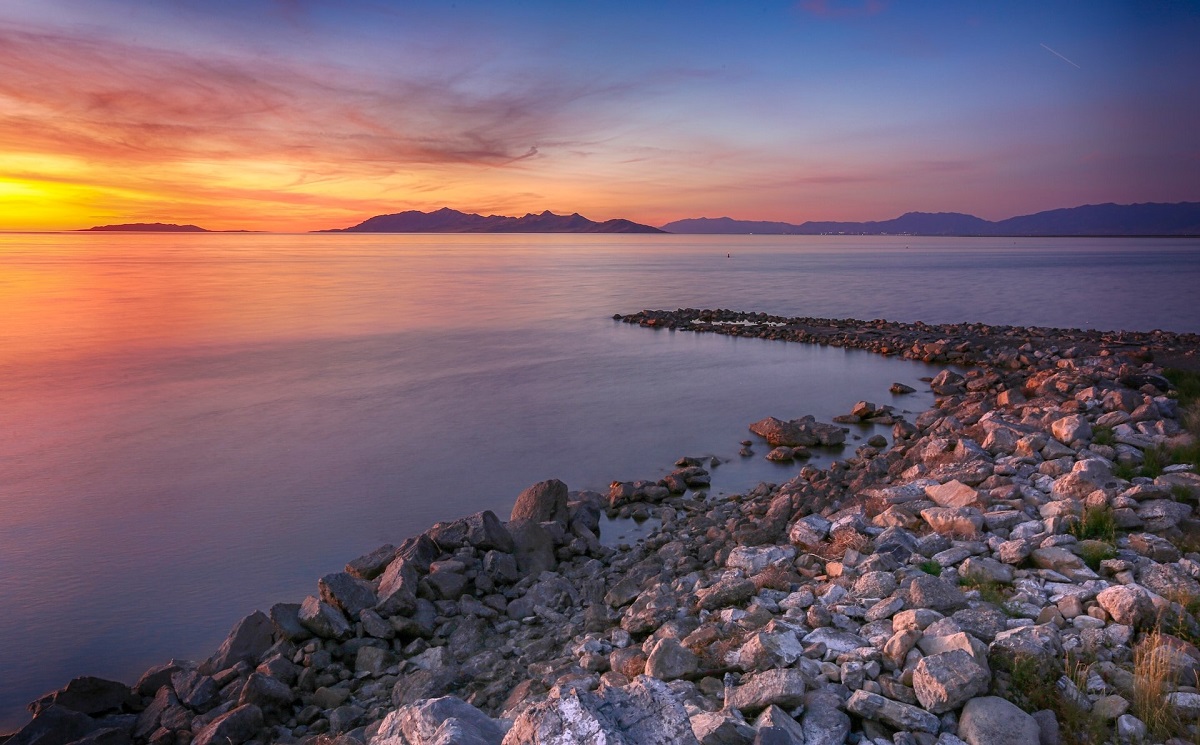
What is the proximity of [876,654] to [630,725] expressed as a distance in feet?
8.27

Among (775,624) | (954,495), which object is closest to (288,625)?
(775,624)

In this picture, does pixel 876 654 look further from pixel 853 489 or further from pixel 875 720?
pixel 853 489

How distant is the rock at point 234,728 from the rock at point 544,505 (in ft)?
14.5

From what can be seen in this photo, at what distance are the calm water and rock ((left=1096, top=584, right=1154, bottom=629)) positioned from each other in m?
7.43

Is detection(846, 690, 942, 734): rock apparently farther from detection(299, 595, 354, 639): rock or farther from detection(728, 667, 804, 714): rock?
detection(299, 595, 354, 639): rock

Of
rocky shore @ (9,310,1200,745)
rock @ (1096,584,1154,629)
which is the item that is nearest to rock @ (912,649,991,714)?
rocky shore @ (9,310,1200,745)

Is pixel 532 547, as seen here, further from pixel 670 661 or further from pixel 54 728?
pixel 54 728

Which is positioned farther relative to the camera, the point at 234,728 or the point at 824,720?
the point at 234,728

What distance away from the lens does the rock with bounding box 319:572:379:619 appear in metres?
7.57

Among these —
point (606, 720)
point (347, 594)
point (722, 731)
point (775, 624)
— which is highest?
point (606, 720)

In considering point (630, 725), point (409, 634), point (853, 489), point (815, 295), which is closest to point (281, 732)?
point (409, 634)

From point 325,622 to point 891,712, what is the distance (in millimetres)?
5387

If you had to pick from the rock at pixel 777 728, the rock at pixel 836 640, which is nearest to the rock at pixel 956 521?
the rock at pixel 836 640

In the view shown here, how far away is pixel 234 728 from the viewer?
5.98 m
